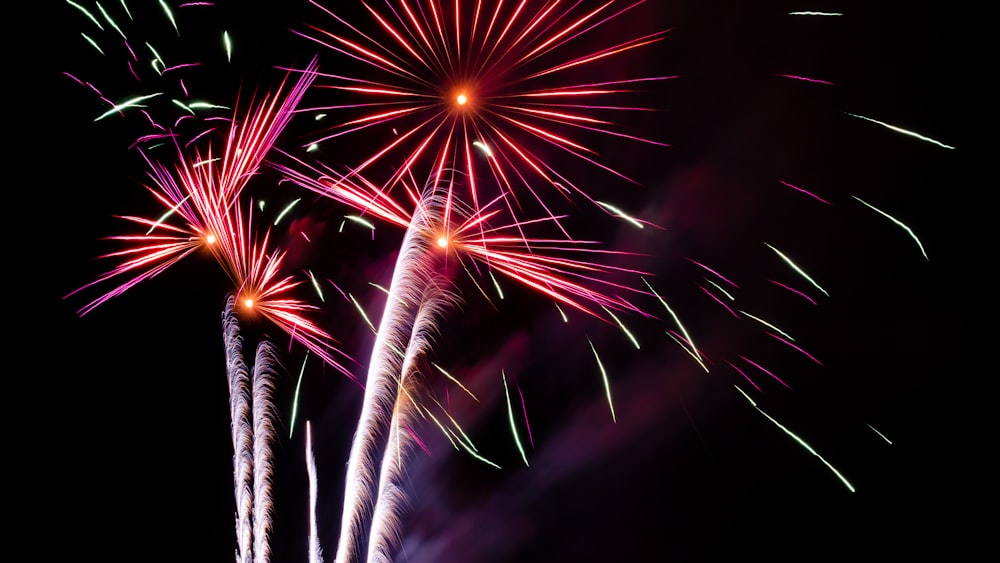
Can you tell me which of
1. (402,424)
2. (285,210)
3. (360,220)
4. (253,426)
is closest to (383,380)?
(402,424)

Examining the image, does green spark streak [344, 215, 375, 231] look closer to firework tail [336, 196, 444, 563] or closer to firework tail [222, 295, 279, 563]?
firework tail [336, 196, 444, 563]

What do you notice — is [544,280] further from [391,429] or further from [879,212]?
[879,212]

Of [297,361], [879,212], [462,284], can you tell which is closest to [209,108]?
[297,361]

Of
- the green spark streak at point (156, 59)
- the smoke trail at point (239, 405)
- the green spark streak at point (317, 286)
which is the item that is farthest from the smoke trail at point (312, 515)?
the green spark streak at point (156, 59)

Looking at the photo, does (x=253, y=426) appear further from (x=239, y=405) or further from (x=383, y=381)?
(x=383, y=381)

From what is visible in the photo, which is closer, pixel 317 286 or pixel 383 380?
pixel 383 380

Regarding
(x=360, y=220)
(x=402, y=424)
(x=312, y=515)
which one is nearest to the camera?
(x=402, y=424)
